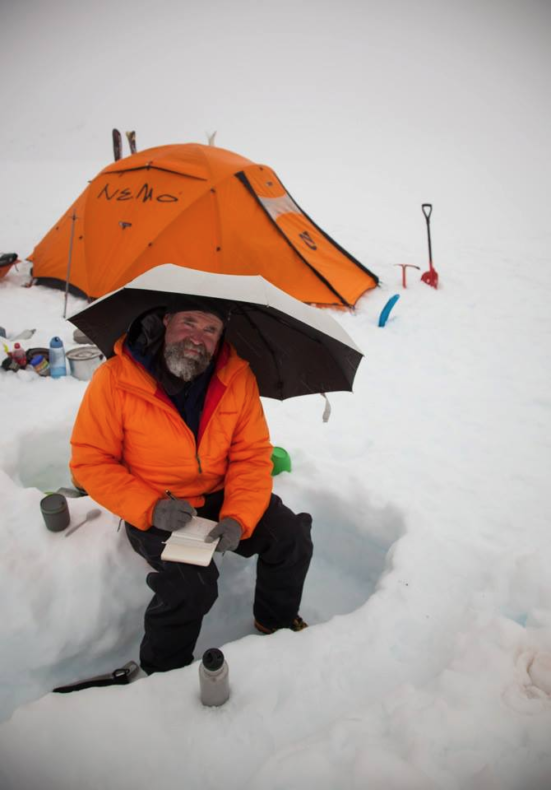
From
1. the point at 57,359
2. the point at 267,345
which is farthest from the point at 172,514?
the point at 57,359

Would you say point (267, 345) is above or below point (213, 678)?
above

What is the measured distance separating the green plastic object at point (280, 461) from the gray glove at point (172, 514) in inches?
42.9

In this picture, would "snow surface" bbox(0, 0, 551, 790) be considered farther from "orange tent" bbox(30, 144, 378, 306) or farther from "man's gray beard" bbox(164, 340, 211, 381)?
"man's gray beard" bbox(164, 340, 211, 381)

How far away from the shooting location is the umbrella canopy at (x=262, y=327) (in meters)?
1.55

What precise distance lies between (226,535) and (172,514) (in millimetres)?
219

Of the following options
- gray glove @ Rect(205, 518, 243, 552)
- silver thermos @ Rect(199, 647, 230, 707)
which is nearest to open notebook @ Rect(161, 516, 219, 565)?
gray glove @ Rect(205, 518, 243, 552)

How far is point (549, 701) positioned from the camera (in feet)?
4.85

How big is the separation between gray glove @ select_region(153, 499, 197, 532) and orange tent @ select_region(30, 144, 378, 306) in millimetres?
3733

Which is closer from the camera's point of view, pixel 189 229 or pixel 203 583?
pixel 203 583

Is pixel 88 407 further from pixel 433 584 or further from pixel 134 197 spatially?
pixel 134 197

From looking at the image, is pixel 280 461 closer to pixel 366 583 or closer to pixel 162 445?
pixel 366 583

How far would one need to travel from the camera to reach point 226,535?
166cm

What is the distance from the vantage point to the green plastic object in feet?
9.00

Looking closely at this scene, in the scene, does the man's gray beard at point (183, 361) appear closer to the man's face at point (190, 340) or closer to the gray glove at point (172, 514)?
the man's face at point (190, 340)
